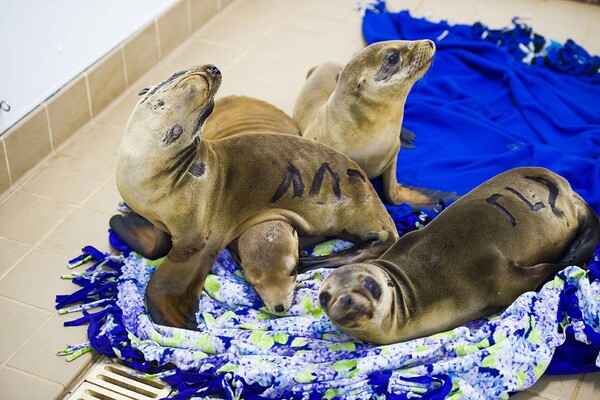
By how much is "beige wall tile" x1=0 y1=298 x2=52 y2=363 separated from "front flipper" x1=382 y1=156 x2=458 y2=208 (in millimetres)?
1707

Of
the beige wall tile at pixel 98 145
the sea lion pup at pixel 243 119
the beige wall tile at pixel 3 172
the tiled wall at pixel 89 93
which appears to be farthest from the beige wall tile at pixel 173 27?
the beige wall tile at pixel 3 172

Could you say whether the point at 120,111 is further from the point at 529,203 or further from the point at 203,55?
the point at 529,203

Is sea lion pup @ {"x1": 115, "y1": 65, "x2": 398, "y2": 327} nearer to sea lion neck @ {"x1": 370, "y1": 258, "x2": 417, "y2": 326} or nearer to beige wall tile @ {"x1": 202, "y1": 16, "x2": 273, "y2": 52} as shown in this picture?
sea lion neck @ {"x1": 370, "y1": 258, "x2": 417, "y2": 326}

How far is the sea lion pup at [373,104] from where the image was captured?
3.88 m

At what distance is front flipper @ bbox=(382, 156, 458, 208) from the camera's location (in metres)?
4.21

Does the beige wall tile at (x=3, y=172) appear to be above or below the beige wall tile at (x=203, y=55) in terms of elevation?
above

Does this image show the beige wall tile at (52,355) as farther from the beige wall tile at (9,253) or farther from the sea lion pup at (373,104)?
the sea lion pup at (373,104)

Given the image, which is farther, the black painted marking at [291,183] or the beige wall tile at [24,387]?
the black painted marking at [291,183]

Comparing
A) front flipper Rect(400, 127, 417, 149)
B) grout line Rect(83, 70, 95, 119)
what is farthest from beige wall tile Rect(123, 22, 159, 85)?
front flipper Rect(400, 127, 417, 149)

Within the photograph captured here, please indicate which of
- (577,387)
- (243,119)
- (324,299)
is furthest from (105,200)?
(577,387)

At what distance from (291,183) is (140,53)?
2120 mm

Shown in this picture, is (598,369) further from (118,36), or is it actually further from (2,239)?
(118,36)

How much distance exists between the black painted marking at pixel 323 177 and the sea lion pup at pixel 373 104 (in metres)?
0.34

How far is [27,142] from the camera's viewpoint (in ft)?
14.5
